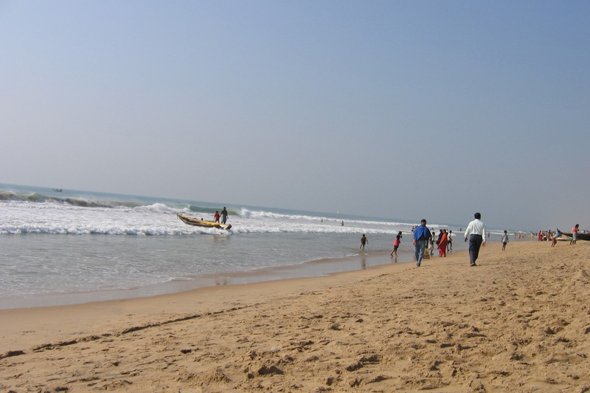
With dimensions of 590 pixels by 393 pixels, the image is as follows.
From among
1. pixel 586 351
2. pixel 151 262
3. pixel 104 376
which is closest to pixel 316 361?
pixel 104 376

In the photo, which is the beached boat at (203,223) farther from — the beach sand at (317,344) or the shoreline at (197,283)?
the beach sand at (317,344)

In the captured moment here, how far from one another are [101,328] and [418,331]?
4.07 meters

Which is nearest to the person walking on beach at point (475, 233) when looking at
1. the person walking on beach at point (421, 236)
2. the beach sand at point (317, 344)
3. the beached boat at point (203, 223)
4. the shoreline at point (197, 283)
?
the person walking on beach at point (421, 236)

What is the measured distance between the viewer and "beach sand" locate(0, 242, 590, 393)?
3857mm

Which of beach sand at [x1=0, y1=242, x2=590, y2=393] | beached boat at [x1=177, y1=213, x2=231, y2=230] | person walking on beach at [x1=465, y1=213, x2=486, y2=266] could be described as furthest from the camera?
beached boat at [x1=177, y1=213, x2=231, y2=230]

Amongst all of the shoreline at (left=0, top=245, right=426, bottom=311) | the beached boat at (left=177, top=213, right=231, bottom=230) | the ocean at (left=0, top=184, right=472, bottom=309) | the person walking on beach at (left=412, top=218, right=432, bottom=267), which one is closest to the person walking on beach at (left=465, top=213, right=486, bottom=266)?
the person walking on beach at (left=412, top=218, right=432, bottom=267)

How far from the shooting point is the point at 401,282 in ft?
35.3

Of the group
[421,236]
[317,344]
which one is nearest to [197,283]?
[317,344]

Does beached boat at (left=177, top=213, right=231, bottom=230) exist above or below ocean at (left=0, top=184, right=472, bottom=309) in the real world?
above

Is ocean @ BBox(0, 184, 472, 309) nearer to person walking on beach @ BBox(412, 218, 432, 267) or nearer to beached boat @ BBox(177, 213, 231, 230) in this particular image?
person walking on beach @ BBox(412, 218, 432, 267)

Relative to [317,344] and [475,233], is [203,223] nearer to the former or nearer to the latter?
[475,233]

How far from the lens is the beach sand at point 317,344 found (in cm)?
386

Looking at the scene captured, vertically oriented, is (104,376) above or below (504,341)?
below

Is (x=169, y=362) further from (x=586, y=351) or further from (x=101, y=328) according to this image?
(x=586, y=351)
